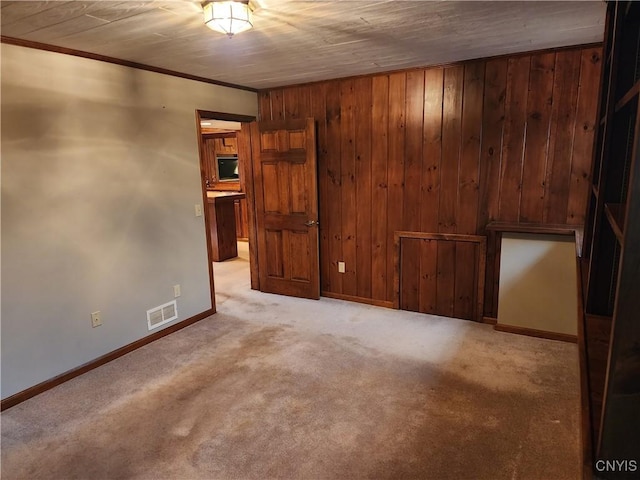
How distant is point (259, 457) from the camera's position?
2080 mm

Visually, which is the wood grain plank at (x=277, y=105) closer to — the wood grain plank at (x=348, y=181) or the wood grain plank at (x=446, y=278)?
the wood grain plank at (x=348, y=181)

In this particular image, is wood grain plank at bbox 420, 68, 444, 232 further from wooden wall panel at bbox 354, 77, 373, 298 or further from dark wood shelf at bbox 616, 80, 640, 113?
dark wood shelf at bbox 616, 80, 640, 113

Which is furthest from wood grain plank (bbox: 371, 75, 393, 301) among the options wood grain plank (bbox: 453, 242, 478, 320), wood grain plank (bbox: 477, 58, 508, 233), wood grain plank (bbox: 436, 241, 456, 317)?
wood grain plank (bbox: 477, 58, 508, 233)

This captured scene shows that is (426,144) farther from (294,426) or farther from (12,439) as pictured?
(12,439)

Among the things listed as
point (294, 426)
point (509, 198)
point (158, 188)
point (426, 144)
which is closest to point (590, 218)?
point (509, 198)

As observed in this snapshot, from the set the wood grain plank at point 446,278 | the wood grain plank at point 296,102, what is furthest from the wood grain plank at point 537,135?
the wood grain plank at point 296,102

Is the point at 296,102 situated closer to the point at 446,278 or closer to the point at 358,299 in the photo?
the point at 358,299

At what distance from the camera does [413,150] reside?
3812 mm

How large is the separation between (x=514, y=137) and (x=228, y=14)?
2.49 metres

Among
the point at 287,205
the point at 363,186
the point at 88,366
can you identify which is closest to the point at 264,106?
the point at 287,205

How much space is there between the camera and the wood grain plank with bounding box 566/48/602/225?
3.03 metres

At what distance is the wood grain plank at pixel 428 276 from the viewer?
3.89 m

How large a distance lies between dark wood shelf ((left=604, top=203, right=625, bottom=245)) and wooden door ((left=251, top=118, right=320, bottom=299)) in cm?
303

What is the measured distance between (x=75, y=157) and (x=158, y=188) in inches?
28.3
